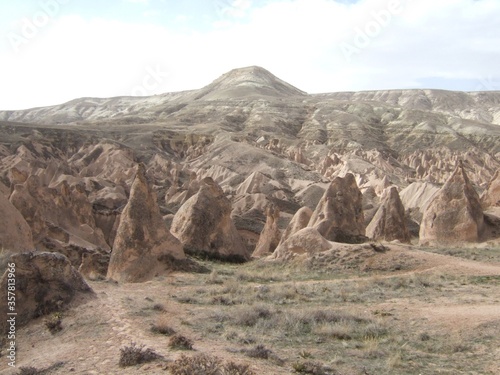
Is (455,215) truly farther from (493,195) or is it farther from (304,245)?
(493,195)

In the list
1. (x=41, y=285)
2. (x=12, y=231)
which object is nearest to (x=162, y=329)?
(x=41, y=285)

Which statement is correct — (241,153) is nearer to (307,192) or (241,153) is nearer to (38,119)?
(307,192)

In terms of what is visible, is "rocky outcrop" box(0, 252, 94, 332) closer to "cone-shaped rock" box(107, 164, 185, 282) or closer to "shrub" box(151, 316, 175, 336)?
"shrub" box(151, 316, 175, 336)

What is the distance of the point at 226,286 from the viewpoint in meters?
14.9

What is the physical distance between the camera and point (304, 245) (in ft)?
66.7

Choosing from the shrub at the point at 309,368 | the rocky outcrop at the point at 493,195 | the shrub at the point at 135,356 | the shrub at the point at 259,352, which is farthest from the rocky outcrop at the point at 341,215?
the shrub at the point at 135,356

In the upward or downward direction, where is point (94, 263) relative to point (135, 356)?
downward

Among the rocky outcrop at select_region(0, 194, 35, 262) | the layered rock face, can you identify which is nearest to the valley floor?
the rocky outcrop at select_region(0, 194, 35, 262)

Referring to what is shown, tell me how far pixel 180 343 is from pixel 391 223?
20812 millimetres

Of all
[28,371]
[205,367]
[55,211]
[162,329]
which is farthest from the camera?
[55,211]

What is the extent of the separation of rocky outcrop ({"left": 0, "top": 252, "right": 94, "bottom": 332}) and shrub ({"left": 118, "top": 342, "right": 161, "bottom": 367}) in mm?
3392

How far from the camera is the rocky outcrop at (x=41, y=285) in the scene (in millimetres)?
10719

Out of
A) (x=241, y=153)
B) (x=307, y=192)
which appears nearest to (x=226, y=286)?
(x=307, y=192)

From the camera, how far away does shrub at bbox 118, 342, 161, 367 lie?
7816 mm
